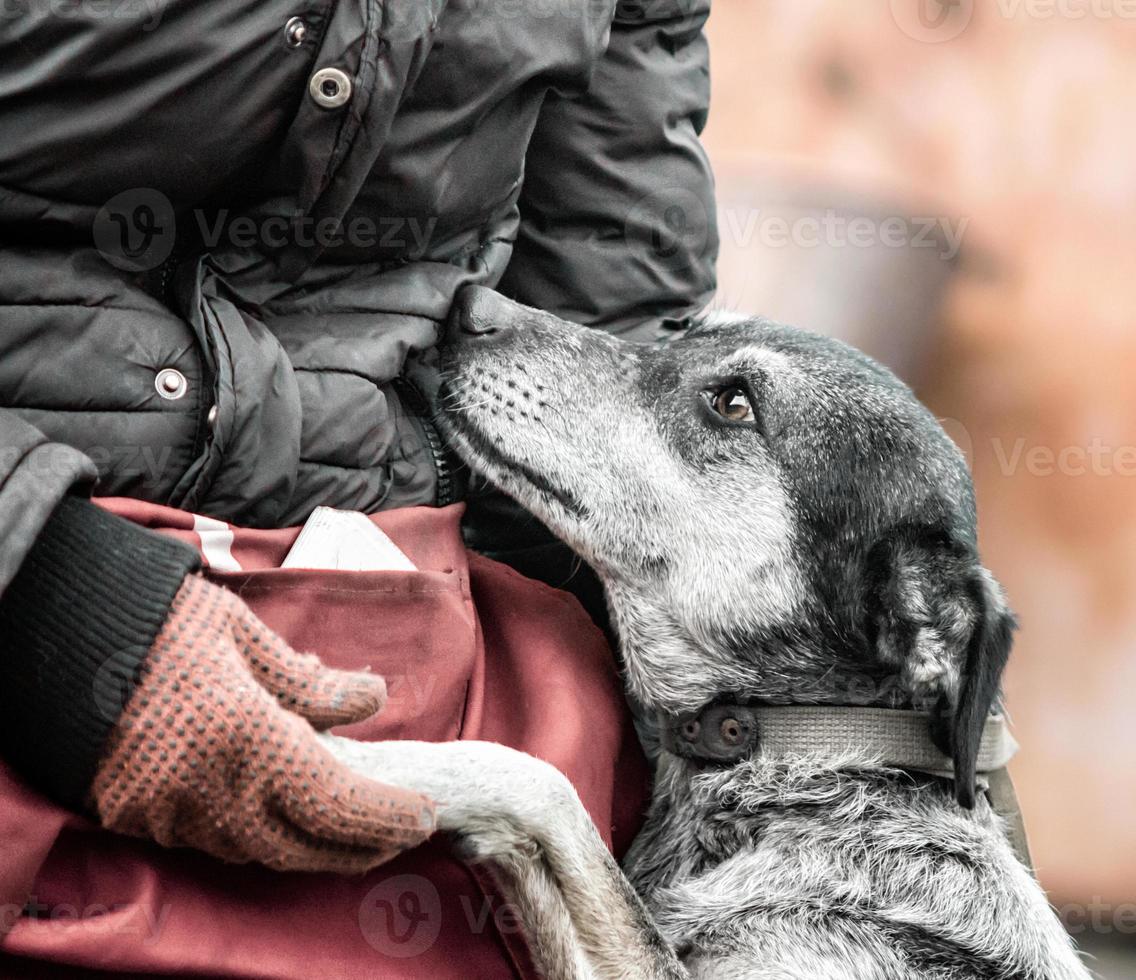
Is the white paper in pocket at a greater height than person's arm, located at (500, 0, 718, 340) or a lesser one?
lesser

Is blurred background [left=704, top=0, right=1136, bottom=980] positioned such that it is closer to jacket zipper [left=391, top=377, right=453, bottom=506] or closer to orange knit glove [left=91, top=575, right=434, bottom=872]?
jacket zipper [left=391, top=377, right=453, bottom=506]

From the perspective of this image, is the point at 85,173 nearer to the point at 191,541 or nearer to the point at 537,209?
the point at 191,541

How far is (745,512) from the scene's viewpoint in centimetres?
274

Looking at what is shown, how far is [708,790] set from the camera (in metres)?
2.56

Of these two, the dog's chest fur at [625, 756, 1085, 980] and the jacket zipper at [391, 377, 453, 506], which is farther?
the jacket zipper at [391, 377, 453, 506]

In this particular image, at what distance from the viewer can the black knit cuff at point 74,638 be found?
1.59m

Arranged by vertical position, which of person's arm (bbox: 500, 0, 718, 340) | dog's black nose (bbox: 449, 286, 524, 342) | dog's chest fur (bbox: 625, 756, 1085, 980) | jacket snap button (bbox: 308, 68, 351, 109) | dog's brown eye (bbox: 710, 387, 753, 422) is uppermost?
jacket snap button (bbox: 308, 68, 351, 109)

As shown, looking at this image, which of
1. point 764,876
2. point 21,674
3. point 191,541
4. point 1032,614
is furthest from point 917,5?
point 21,674

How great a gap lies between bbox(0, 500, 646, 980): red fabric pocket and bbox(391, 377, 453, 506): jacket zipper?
12cm

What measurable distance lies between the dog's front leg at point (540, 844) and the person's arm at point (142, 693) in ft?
0.53

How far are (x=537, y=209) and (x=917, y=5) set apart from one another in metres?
3.06

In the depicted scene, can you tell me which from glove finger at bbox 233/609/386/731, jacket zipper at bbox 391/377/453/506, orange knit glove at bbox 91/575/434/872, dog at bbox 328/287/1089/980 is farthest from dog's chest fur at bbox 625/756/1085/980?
glove finger at bbox 233/609/386/731

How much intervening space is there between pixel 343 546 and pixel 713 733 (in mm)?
969

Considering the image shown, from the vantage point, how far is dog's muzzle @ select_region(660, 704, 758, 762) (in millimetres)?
2600
